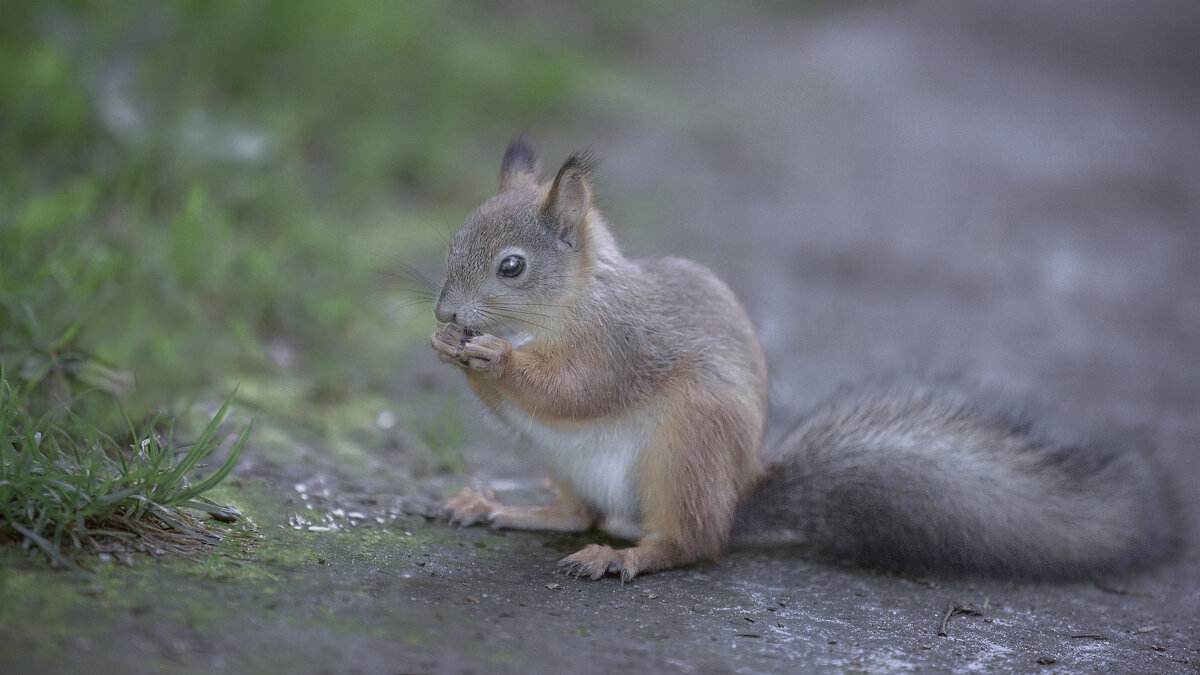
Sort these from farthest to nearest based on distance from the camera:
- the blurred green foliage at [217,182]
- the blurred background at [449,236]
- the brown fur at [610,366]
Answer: the blurred green foliage at [217,182] < the brown fur at [610,366] < the blurred background at [449,236]

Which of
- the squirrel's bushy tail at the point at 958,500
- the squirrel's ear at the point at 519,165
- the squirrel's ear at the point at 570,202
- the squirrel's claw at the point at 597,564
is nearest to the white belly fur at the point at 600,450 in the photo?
the squirrel's claw at the point at 597,564

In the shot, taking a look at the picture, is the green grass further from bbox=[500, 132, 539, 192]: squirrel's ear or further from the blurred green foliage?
bbox=[500, 132, 539, 192]: squirrel's ear

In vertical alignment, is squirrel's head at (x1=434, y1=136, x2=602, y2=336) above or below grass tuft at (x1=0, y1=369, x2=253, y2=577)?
above

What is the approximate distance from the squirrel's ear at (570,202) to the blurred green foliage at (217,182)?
1216mm

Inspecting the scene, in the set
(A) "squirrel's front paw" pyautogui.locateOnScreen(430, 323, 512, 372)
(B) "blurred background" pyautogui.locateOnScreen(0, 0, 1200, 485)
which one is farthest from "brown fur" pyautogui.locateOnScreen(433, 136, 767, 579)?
(B) "blurred background" pyautogui.locateOnScreen(0, 0, 1200, 485)

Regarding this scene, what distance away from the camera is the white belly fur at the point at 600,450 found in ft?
8.61

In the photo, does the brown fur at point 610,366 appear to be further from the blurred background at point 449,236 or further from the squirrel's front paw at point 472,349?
the blurred background at point 449,236

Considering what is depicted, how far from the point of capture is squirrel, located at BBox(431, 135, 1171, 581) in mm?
2586

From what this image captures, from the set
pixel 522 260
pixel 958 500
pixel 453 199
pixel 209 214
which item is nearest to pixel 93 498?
pixel 522 260

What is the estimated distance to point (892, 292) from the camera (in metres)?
5.49

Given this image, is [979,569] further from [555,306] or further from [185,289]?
[185,289]

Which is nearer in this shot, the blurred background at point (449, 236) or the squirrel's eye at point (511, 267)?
the blurred background at point (449, 236)

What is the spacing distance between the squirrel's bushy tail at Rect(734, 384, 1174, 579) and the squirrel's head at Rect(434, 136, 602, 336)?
727 mm

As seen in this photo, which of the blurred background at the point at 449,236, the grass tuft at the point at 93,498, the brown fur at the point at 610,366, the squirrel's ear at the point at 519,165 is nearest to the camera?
the grass tuft at the point at 93,498
